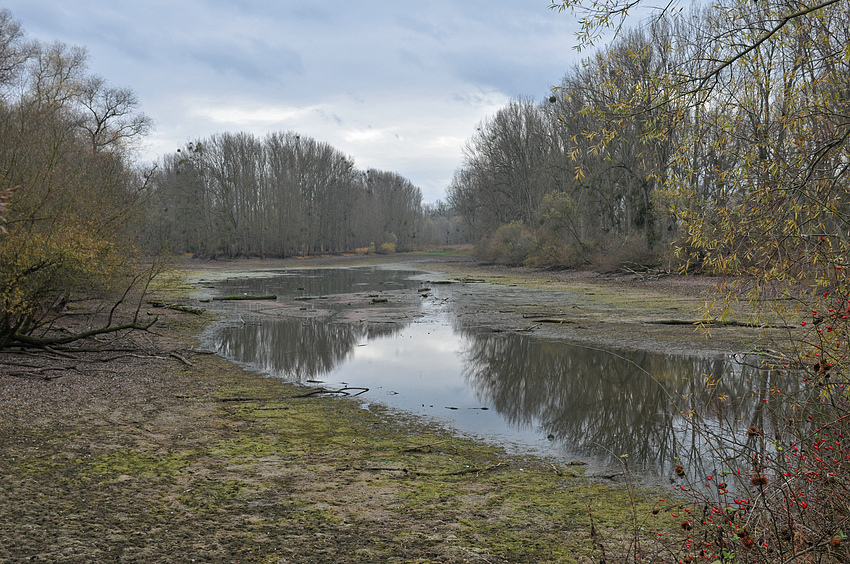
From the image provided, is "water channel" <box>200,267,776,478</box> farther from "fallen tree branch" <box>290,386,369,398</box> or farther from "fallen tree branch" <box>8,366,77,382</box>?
"fallen tree branch" <box>8,366,77,382</box>

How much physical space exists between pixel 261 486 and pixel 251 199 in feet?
226

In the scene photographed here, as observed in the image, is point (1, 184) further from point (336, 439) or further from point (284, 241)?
point (284, 241)

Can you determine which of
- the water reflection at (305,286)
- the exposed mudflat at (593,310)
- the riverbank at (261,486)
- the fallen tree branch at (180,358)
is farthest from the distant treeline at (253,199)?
the riverbank at (261,486)

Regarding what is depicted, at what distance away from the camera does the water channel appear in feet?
26.8

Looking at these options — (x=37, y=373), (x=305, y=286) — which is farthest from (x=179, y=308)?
(x=305, y=286)

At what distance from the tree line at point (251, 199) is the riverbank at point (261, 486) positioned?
57626 mm

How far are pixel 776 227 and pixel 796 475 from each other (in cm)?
285

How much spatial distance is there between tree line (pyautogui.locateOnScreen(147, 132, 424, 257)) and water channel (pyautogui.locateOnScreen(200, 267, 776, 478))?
51.0 m

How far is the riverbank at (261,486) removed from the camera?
4699 mm

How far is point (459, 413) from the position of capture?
9625 mm

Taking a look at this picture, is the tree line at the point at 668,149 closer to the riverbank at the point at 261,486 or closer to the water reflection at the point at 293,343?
the riverbank at the point at 261,486

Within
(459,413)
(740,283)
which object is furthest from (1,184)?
(740,283)

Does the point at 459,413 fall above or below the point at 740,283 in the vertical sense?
below

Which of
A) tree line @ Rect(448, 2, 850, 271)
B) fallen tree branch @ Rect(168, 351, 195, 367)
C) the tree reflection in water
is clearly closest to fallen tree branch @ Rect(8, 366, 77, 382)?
fallen tree branch @ Rect(168, 351, 195, 367)
